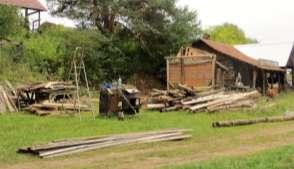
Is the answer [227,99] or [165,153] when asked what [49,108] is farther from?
[165,153]

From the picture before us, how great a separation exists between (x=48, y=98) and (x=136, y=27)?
727 inches

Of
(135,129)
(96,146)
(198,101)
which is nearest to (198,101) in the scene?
(198,101)

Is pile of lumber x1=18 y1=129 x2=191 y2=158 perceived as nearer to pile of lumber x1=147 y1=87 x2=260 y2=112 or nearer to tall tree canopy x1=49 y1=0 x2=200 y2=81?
pile of lumber x1=147 y1=87 x2=260 y2=112

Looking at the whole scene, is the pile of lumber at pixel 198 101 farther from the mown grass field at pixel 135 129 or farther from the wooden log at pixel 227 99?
the mown grass field at pixel 135 129

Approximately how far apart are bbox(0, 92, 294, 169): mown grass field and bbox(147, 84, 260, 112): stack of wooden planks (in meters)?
0.74

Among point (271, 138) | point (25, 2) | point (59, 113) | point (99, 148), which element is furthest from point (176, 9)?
point (99, 148)

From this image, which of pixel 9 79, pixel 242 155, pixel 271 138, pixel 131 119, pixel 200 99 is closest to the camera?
pixel 242 155

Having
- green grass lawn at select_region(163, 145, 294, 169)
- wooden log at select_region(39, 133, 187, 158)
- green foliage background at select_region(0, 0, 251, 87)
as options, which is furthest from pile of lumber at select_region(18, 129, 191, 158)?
green foliage background at select_region(0, 0, 251, 87)

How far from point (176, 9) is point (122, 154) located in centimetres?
3181

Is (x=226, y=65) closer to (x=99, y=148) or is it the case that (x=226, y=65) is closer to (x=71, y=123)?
(x=71, y=123)

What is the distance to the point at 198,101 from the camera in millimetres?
30375

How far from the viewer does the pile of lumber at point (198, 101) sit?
30.1m

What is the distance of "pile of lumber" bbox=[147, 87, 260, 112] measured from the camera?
30.1 metres

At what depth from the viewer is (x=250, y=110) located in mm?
30578
